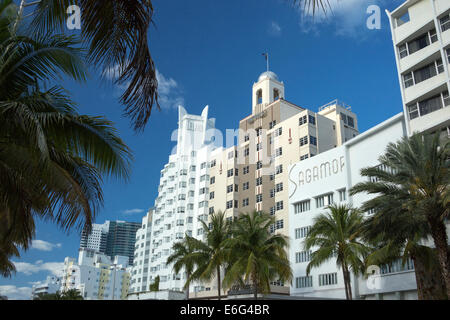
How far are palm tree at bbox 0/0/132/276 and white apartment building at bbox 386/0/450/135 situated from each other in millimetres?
38782

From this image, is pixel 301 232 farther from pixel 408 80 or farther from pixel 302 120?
pixel 408 80

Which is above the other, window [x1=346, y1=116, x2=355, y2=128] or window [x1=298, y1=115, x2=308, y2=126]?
window [x1=346, y1=116, x2=355, y2=128]

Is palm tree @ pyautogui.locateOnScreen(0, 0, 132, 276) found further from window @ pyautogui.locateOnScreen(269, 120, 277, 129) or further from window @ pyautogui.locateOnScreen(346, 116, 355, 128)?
window @ pyautogui.locateOnScreen(346, 116, 355, 128)

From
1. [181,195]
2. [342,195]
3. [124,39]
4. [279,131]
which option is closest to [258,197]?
[279,131]

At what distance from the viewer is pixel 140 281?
117m

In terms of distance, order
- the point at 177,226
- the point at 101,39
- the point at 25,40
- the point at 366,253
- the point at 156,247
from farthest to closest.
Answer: the point at 156,247
the point at 177,226
the point at 366,253
the point at 25,40
the point at 101,39

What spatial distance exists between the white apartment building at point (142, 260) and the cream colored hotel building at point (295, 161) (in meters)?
0.37

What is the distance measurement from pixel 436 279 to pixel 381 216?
792 centimetres

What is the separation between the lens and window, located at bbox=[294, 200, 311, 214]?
197 feet

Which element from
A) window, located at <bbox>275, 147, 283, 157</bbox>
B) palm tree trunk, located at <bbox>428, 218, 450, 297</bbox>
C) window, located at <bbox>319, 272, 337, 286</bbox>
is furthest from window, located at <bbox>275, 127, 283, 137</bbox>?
palm tree trunk, located at <bbox>428, 218, 450, 297</bbox>

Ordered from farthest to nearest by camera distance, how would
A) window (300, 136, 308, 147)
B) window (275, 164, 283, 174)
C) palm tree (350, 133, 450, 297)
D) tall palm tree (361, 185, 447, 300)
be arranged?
window (275, 164, 283, 174) → window (300, 136, 308, 147) → tall palm tree (361, 185, 447, 300) → palm tree (350, 133, 450, 297)

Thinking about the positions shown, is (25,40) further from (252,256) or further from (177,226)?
(177,226)
